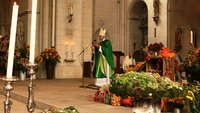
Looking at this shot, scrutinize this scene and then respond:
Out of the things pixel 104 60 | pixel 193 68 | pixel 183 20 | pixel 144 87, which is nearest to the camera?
pixel 144 87

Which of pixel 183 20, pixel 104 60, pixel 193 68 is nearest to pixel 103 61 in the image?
pixel 104 60

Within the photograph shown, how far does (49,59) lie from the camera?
15.8 m

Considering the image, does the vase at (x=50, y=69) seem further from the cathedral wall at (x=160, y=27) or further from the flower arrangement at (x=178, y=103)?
the flower arrangement at (x=178, y=103)

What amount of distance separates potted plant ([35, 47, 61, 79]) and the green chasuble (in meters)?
5.36

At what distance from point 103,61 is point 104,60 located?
49 millimetres

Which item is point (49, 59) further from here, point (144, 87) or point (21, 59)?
point (144, 87)

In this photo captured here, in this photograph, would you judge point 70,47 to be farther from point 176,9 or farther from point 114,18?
point 176,9

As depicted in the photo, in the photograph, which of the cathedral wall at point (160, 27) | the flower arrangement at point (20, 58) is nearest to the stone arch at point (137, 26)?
the cathedral wall at point (160, 27)

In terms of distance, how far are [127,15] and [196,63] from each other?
14.1 m

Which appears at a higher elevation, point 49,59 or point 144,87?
point 49,59

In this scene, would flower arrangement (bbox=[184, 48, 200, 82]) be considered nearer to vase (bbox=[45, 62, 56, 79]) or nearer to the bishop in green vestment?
the bishop in green vestment

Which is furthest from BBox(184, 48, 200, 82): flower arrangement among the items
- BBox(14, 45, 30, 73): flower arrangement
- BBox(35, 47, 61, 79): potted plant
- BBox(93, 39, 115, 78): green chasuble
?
BBox(35, 47, 61, 79): potted plant

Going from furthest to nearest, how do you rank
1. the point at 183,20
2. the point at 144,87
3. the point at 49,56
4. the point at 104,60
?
the point at 183,20 < the point at 49,56 < the point at 104,60 < the point at 144,87

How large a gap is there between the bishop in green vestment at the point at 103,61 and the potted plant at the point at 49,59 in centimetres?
536
